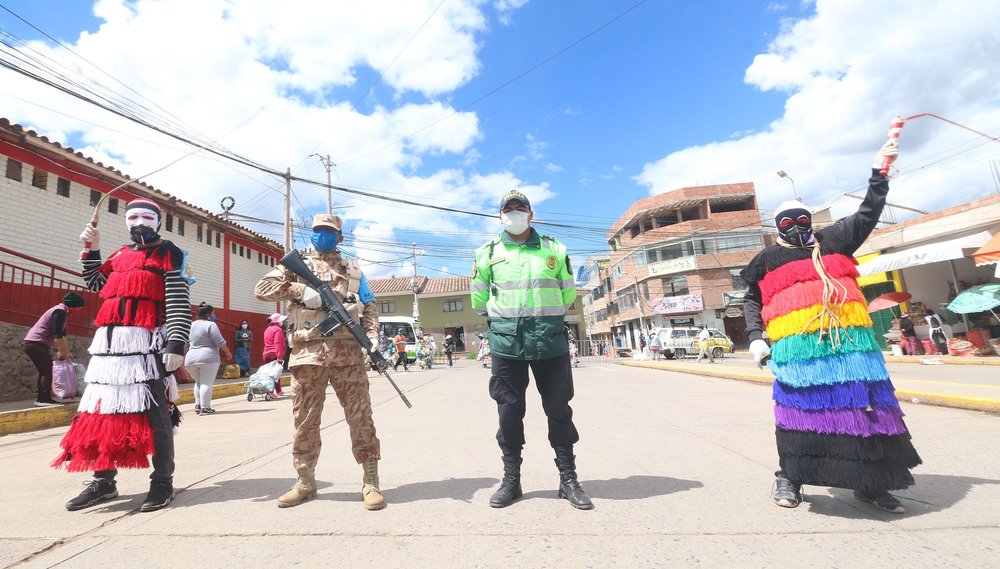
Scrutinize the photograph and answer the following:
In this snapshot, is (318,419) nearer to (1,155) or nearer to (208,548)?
(208,548)

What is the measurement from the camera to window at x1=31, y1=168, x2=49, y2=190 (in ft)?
35.0

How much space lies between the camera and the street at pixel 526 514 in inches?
80.5

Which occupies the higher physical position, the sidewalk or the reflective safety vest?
the reflective safety vest

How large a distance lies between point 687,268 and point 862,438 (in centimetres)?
3608

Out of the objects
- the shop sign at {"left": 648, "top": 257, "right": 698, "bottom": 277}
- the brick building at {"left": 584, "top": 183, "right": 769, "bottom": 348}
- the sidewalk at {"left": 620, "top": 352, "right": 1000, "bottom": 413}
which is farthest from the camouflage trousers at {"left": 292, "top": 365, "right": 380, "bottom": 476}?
the shop sign at {"left": 648, "top": 257, "right": 698, "bottom": 277}

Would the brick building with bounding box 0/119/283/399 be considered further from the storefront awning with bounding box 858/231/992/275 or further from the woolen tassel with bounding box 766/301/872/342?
the storefront awning with bounding box 858/231/992/275

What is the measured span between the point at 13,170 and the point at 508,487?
A: 13.1m

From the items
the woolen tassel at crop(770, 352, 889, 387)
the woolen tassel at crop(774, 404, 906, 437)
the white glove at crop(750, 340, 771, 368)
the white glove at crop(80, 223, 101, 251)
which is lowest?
the woolen tassel at crop(774, 404, 906, 437)

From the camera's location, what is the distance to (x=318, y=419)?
3010mm

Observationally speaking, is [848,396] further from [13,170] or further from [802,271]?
[13,170]

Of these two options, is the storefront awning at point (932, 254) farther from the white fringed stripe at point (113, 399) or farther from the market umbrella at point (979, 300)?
the white fringed stripe at point (113, 399)

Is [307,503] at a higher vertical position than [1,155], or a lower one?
lower

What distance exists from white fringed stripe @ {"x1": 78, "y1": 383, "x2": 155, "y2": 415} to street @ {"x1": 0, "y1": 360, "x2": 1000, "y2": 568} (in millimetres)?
575

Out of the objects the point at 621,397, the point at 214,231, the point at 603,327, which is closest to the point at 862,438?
the point at 621,397
